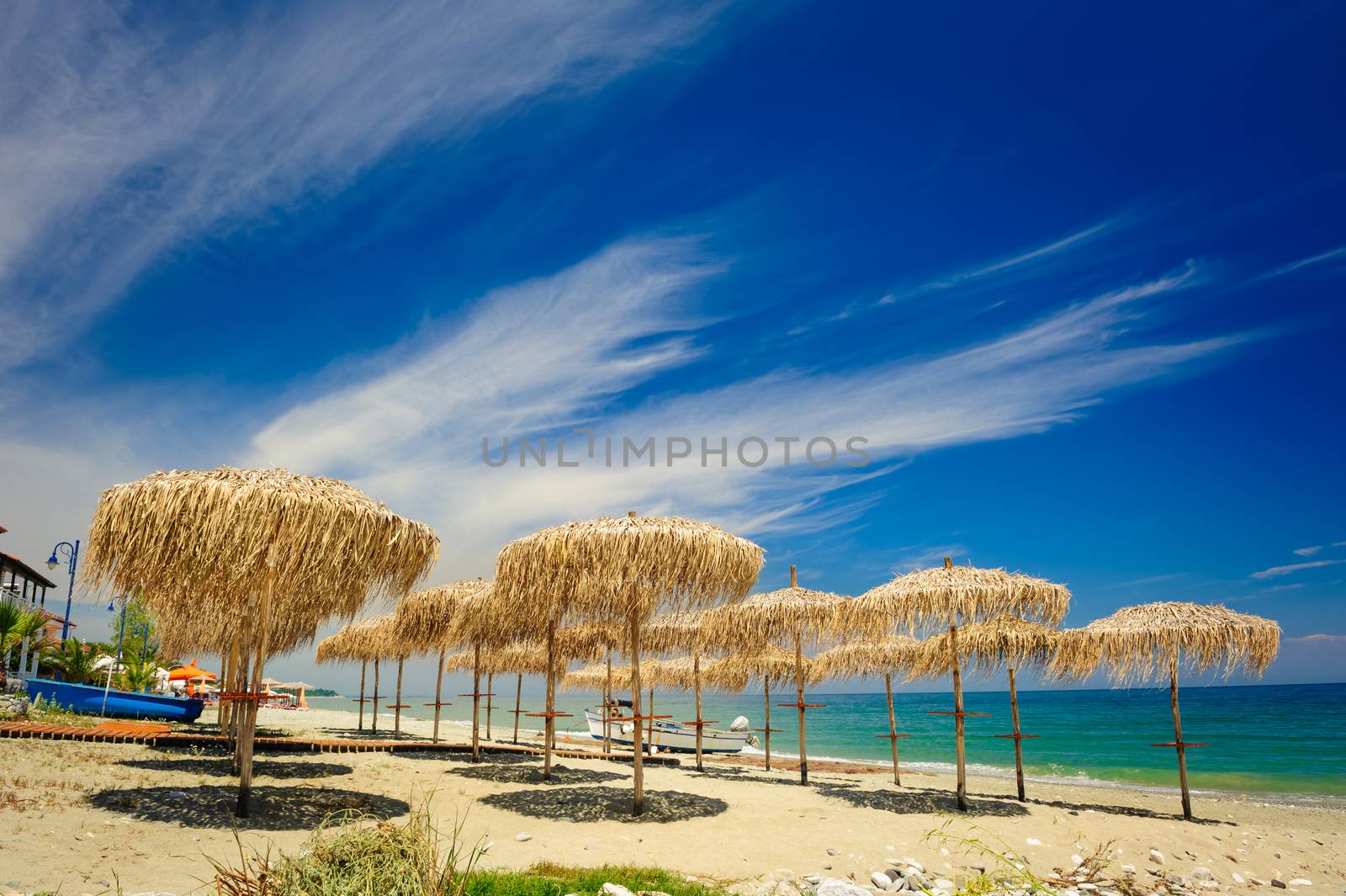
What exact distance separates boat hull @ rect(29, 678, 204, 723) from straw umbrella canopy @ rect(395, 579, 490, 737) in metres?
7.15

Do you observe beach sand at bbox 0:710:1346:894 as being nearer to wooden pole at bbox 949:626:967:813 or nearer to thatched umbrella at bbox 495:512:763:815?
wooden pole at bbox 949:626:967:813

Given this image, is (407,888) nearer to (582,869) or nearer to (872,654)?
(582,869)

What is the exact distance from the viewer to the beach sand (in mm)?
6109

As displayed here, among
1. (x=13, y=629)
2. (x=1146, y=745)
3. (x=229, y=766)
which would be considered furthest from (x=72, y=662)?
(x=1146, y=745)

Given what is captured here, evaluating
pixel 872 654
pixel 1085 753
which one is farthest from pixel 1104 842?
pixel 1085 753

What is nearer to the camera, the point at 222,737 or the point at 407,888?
the point at 407,888

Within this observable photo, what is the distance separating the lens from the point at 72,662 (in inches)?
743

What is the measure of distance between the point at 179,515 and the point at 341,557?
1.47m

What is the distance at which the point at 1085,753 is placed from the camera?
3109 centimetres

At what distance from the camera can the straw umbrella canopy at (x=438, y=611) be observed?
1393cm

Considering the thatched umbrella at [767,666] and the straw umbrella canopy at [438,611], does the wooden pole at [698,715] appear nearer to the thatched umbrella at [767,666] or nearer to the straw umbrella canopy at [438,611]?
the thatched umbrella at [767,666]

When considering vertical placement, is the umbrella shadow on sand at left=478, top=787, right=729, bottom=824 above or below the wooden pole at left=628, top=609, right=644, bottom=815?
below

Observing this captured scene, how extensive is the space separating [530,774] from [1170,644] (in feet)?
33.6

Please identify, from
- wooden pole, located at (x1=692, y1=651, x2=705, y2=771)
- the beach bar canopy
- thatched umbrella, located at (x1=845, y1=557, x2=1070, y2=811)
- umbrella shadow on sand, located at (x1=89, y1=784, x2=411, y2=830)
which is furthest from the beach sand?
wooden pole, located at (x1=692, y1=651, x2=705, y2=771)
